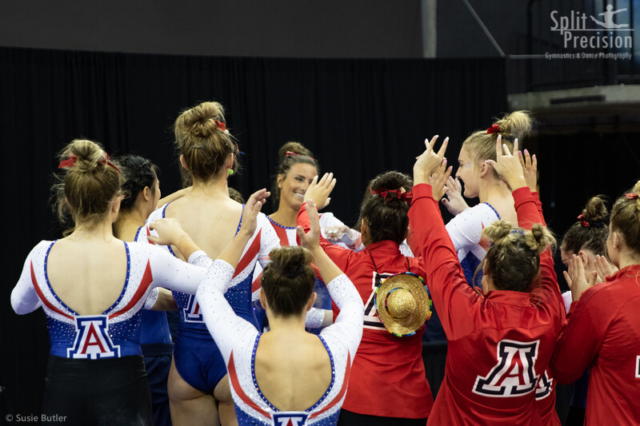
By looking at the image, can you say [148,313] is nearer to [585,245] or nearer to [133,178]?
[133,178]

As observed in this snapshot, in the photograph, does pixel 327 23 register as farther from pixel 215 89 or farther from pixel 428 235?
pixel 428 235

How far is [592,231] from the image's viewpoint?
2.63 meters

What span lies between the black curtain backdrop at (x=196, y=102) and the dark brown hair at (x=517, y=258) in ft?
12.9

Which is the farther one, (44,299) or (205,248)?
(205,248)

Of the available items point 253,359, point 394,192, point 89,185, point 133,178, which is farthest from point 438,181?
point 133,178

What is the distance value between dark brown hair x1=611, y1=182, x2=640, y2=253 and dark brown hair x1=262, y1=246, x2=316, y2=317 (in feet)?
3.27

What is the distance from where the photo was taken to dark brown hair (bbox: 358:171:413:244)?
2240 millimetres

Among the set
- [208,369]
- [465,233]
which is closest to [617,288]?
[465,233]

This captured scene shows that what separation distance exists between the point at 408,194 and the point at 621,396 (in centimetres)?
94

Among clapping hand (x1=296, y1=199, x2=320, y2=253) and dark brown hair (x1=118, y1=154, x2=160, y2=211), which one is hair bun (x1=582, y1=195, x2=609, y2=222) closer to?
clapping hand (x1=296, y1=199, x2=320, y2=253)

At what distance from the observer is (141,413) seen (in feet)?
6.49

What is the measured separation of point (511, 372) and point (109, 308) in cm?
123

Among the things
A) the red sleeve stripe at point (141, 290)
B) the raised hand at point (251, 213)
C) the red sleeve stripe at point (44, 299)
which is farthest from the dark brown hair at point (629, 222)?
the red sleeve stripe at point (44, 299)

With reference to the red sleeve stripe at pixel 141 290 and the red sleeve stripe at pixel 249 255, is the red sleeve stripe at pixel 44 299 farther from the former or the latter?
the red sleeve stripe at pixel 249 255
